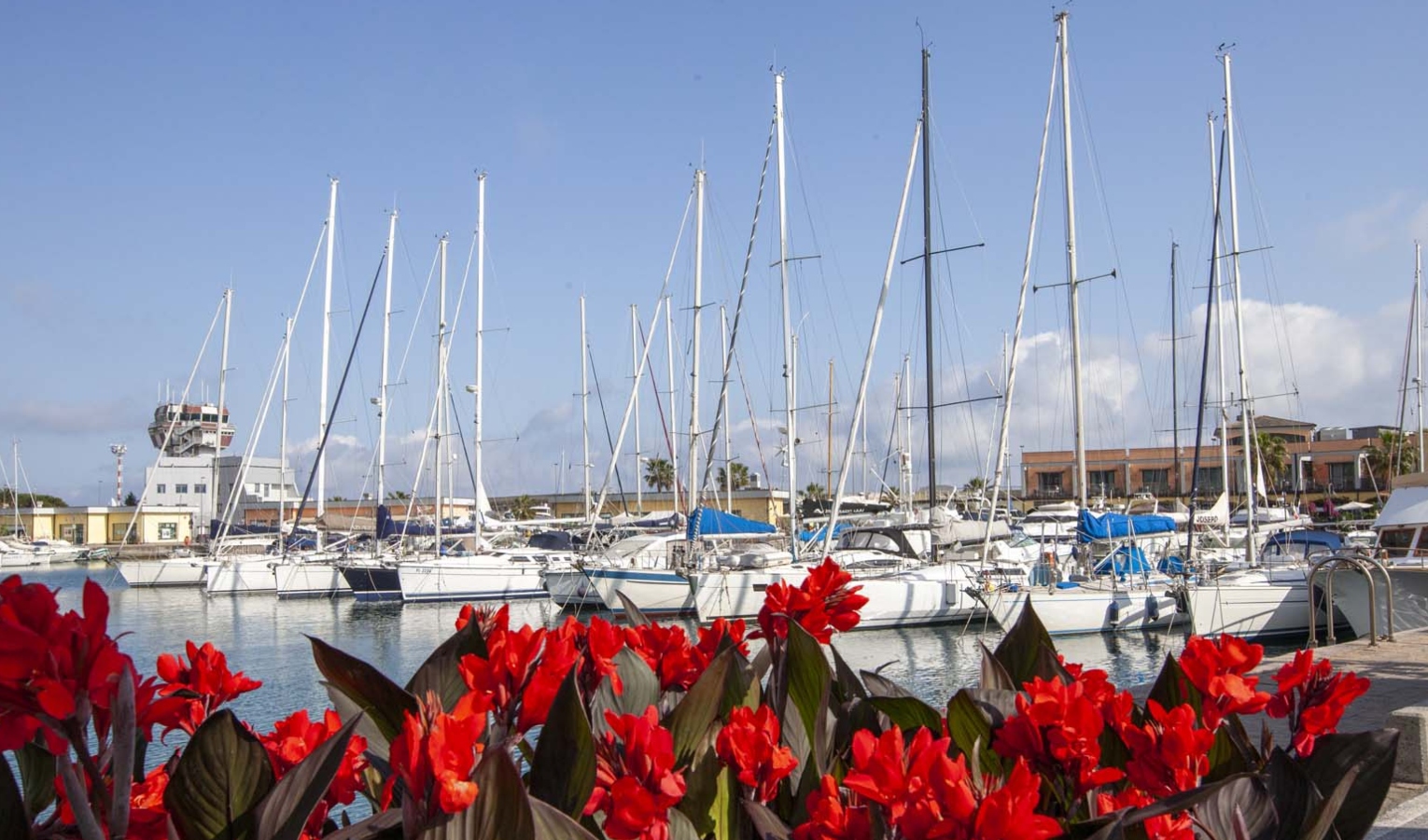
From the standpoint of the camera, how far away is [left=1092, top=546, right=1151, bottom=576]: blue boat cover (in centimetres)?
2727

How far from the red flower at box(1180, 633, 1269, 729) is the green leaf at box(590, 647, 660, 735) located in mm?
1263

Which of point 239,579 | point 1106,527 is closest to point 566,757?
point 1106,527

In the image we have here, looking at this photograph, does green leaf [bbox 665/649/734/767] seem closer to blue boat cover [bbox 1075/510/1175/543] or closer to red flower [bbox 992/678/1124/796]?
red flower [bbox 992/678/1124/796]

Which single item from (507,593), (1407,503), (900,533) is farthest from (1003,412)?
(507,593)

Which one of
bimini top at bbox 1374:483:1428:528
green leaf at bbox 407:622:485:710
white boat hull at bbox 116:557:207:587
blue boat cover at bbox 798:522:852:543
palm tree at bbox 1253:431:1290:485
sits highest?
palm tree at bbox 1253:431:1290:485

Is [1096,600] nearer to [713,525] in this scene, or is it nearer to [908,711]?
[713,525]

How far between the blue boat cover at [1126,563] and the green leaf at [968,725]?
25.9 metres

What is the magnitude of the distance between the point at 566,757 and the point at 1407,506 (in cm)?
2227

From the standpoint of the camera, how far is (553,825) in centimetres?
179

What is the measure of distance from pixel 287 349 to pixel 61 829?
5167cm

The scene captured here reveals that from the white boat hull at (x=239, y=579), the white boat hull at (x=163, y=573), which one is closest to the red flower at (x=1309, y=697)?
the white boat hull at (x=239, y=579)

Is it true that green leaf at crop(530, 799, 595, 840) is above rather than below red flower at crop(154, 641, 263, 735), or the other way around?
below

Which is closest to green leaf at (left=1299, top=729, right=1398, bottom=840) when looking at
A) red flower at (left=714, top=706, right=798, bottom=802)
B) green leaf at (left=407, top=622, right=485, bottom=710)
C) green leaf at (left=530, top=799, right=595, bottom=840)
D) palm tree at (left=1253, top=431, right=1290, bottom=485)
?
red flower at (left=714, top=706, right=798, bottom=802)

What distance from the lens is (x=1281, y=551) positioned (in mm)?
32719
